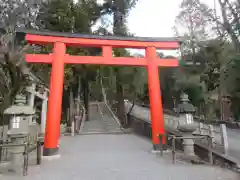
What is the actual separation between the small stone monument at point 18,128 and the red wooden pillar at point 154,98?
4.51 metres

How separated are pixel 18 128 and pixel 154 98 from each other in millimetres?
5009

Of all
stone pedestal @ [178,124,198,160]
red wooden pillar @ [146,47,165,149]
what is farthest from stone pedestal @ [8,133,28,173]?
stone pedestal @ [178,124,198,160]

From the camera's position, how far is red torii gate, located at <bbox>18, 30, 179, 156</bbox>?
7.58m

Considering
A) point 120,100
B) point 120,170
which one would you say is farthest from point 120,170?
point 120,100

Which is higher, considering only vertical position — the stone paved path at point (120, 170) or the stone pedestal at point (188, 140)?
the stone pedestal at point (188, 140)

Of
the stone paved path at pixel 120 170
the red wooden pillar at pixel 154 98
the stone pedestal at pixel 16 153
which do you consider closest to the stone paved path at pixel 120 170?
the stone paved path at pixel 120 170

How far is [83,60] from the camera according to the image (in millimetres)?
8383

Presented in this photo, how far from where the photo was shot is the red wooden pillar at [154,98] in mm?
7973

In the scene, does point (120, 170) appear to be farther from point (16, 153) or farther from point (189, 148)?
point (16, 153)

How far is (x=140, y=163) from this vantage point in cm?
614

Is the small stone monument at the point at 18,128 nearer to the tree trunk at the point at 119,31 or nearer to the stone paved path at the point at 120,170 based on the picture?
the stone paved path at the point at 120,170

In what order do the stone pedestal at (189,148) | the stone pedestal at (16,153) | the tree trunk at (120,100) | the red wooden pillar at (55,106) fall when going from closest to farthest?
the stone pedestal at (16,153) < the stone pedestal at (189,148) < the red wooden pillar at (55,106) < the tree trunk at (120,100)

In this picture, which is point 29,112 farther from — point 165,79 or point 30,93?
point 165,79

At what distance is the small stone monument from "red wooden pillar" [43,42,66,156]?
1678 mm
